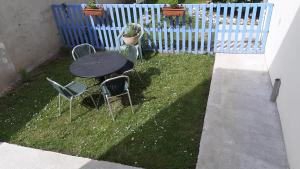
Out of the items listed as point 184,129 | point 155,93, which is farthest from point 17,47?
point 184,129

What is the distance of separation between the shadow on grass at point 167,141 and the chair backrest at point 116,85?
85 cm

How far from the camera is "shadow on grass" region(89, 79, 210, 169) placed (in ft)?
14.5

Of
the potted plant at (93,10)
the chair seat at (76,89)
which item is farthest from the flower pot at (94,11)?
the chair seat at (76,89)

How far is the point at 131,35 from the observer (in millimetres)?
7449

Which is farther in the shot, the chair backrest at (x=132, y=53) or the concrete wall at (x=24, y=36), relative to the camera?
the concrete wall at (x=24, y=36)

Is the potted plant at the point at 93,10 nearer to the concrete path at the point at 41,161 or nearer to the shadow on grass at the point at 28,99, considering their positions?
the shadow on grass at the point at 28,99

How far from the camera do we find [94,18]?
8492mm

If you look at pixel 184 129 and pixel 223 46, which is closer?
pixel 184 129

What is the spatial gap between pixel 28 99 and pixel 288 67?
5.83 m

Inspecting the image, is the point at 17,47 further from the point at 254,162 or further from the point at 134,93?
the point at 254,162

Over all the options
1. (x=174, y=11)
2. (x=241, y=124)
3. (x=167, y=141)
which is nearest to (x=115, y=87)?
(x=167, y=141)

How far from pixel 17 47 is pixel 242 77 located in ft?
19.7

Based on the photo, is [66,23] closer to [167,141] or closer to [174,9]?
[174,9]

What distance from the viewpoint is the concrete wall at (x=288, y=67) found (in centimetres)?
409
